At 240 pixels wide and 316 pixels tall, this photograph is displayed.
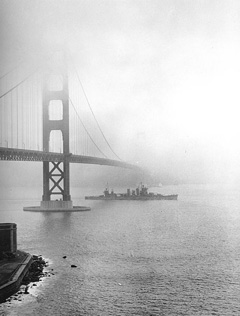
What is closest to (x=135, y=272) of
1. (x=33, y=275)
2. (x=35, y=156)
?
(x=33, y=275)

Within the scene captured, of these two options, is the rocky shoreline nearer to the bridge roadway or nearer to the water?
the water

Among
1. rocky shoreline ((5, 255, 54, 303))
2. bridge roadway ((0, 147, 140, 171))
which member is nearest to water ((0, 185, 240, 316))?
rocky shoreline ((5, 255, 54, 303))

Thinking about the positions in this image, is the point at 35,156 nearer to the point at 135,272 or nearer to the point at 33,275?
the point at 135,272

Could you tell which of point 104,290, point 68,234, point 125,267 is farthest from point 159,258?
point 68,234

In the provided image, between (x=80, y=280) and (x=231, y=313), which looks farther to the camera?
(x=80, y=280)

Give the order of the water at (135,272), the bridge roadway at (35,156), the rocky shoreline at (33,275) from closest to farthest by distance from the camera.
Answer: the water at (135,272) < the rocky shoreline at (33,275) < the bridge roadway at (35,156)

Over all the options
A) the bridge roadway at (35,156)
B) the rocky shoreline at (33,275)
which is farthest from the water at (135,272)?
the bridge roadway at (35,156)

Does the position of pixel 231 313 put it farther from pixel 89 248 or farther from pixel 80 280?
pixel 89 248

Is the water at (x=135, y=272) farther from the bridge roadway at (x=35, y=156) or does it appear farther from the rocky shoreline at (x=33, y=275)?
the bridge roadway at (x=35, y=156)
